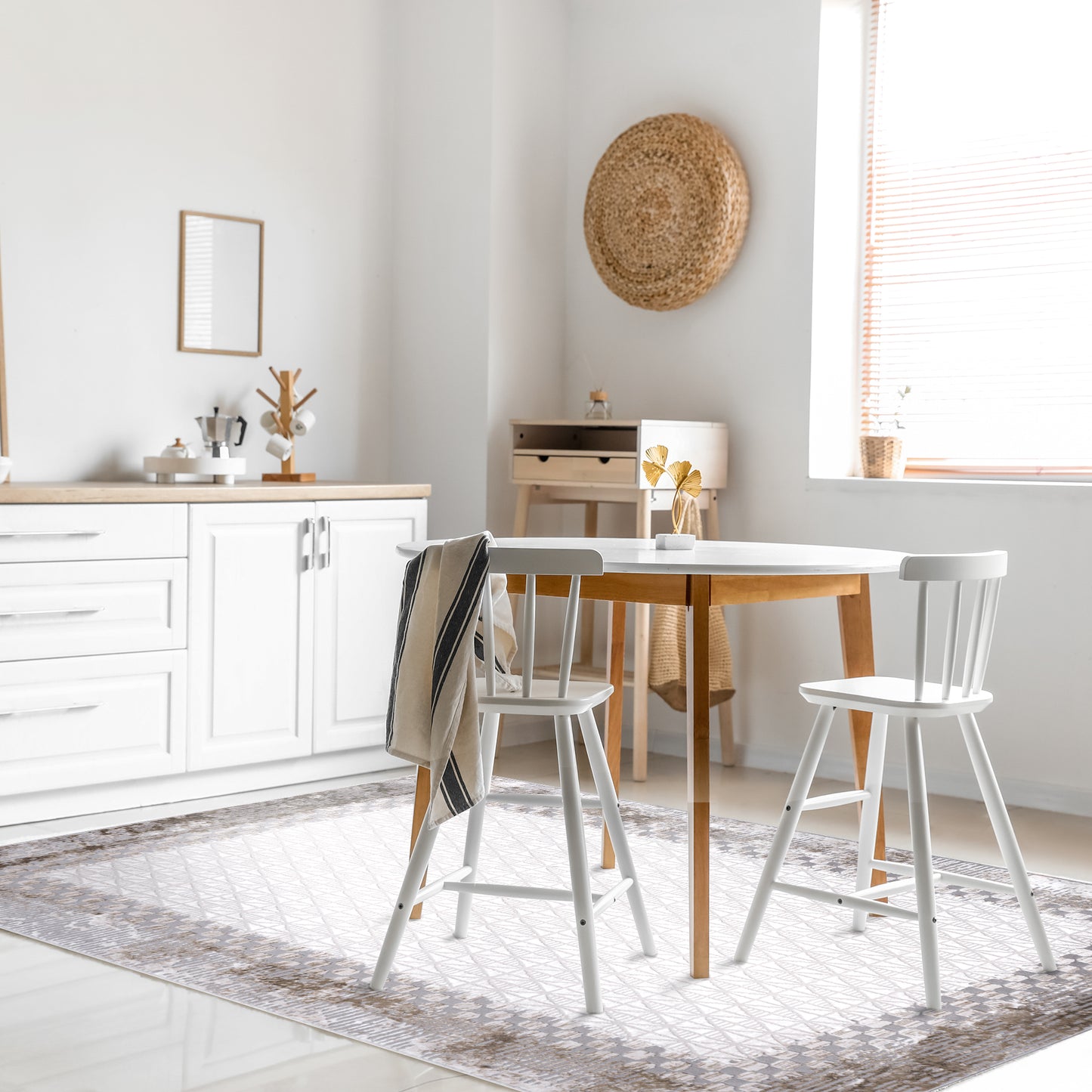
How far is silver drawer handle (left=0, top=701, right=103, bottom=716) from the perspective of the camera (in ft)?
11.7

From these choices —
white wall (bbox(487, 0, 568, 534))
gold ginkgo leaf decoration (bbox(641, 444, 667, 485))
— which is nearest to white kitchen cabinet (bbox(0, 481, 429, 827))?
white wall (bbox(487, 0, 568, 534))

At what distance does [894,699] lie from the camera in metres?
2.57

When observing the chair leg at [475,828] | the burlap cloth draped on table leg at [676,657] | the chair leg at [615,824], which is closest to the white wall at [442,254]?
the burlap cloth draped on table leg at [676,657]

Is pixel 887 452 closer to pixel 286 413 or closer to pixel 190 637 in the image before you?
pixel 286 413

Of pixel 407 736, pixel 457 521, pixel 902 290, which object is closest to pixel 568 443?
pixel 457 521

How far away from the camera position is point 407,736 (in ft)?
8.45

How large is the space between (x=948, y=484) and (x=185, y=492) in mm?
2108

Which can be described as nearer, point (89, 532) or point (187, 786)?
point (89, 532)

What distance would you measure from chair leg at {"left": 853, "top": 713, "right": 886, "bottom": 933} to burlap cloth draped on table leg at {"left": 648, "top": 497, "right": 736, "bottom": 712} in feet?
5.07

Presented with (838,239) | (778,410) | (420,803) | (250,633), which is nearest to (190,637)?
(250,633)

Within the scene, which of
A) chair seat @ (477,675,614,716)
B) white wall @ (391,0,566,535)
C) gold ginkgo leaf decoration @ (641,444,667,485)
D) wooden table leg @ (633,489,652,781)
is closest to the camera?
chair seat @ (477,675,614,716)

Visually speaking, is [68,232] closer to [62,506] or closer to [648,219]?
[62,506]

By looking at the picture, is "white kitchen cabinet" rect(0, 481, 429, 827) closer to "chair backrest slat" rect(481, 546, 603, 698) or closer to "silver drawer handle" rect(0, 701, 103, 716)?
"silver drawer handle" rect(0, 701, 103, 716)

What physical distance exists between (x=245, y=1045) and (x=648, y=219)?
318cm
